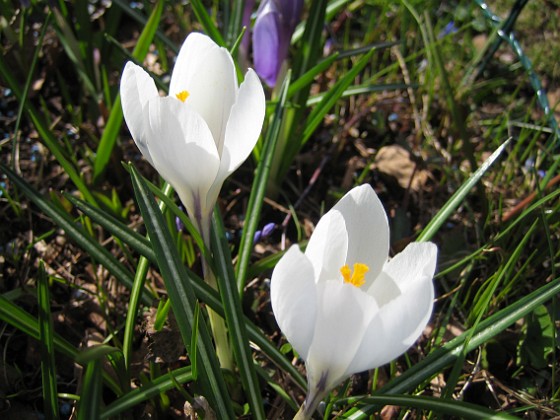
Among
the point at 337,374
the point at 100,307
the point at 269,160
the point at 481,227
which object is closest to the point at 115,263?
the point at 100,307

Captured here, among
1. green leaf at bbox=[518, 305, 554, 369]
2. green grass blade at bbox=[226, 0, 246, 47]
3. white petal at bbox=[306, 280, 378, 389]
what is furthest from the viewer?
green grass blade at bbox=[226, 0, 246, 47]

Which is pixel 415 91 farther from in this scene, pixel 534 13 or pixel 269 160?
pixel 269 160

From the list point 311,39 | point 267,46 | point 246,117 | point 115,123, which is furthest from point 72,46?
point 246,117

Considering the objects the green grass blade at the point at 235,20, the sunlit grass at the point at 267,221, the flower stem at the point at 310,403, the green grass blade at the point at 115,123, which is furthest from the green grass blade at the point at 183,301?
the green grass blade at the point at 235,20

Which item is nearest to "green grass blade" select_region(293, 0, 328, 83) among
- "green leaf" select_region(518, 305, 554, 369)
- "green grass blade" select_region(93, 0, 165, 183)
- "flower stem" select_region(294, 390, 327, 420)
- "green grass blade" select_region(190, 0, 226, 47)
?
"green grass blade" select_region(190, 0, 226, 47)

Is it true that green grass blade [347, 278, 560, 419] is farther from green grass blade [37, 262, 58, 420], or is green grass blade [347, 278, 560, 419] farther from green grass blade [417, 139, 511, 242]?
green grass blade [37, 262, 58, 420]

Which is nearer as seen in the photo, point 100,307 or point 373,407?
point 373,407
